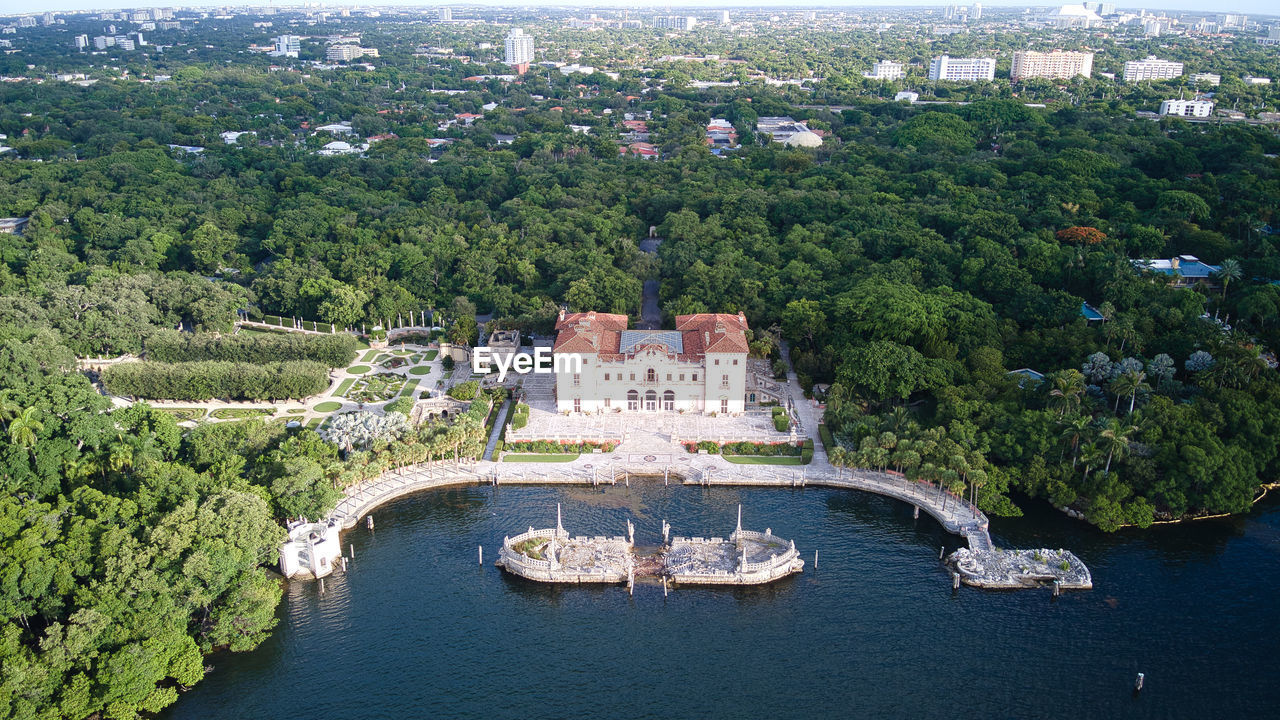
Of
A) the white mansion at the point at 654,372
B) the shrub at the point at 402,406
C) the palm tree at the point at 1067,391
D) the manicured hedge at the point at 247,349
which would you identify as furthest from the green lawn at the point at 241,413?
the palm tree at the point at 1067,391

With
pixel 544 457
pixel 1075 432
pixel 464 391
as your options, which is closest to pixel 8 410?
pixel 464 391

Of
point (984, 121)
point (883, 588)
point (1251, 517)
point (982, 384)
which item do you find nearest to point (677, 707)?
point (883, 588)

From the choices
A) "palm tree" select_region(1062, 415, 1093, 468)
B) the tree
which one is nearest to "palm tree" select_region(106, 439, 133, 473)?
the tree

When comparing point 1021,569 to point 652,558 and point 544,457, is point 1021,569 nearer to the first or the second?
point 652,558

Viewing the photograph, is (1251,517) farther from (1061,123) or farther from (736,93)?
(736,93)

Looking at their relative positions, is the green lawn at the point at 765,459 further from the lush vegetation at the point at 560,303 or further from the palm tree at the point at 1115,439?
the palm tree at the point at 1115,439

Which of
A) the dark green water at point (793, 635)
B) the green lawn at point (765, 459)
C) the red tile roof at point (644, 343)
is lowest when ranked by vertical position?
the dark green water at point (793, 635)
